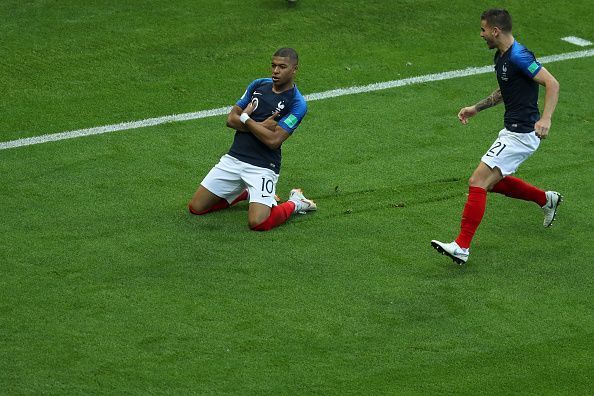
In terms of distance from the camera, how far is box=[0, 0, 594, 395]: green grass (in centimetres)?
805

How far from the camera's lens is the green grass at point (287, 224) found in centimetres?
805

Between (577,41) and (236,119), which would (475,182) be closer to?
(236,119)

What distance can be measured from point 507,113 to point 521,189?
0.72m

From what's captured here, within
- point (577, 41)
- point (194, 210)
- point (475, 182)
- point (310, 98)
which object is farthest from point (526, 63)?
point (577, 41)

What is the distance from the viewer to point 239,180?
408 inches

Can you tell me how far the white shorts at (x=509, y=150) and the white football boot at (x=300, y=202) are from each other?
5.30 feet

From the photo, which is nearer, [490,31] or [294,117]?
[490,31]

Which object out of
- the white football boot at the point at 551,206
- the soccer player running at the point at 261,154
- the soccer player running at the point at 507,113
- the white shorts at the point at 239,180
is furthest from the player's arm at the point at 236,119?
the white football boot at the point at 551,206

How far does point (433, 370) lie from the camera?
8.01 m

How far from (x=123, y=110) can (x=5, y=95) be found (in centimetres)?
136

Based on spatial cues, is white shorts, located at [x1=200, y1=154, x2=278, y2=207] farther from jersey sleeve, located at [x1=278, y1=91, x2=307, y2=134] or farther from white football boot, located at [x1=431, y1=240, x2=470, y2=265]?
white football boot, located at [x1=431, y1=240, x2=470, y2=265]

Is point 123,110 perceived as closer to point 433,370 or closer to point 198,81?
point 198,81

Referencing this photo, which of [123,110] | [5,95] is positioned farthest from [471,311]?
[5,95]

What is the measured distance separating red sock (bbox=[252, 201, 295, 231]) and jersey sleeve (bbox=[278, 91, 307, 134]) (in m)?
0.66
